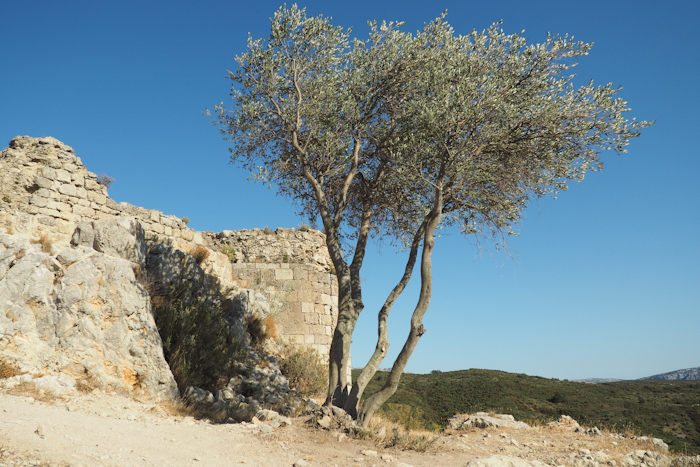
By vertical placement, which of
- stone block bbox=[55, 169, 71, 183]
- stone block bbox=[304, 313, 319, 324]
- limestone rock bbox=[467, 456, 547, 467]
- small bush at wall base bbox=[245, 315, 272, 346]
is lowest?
limestone rock bbox=[467, 456, 547, 467]

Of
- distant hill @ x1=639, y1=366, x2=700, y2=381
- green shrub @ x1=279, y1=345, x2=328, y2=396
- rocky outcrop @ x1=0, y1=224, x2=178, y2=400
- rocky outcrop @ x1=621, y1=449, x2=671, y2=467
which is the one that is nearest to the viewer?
rocky outcrop @ x1=0, y1=224, x2=178, y2=400

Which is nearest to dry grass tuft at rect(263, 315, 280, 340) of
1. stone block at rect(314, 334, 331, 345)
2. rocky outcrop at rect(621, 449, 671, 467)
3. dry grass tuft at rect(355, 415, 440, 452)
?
stone block at rect(314, 334, 331, 345)

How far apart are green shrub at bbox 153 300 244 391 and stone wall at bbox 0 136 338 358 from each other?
2762 mm

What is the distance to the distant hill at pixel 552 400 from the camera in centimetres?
3030

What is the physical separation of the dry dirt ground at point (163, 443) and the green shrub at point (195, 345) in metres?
1.77

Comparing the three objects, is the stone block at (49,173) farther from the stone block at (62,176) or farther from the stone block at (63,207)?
the stone block at (63,207)

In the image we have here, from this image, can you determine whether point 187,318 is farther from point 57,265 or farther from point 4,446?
point 4,446

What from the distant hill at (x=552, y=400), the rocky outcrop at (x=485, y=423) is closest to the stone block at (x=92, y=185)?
the rocky outcrop at (x=485, y=423)

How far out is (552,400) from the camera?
3622 cm

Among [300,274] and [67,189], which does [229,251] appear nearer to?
[300,274]

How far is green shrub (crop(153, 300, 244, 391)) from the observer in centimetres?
1085

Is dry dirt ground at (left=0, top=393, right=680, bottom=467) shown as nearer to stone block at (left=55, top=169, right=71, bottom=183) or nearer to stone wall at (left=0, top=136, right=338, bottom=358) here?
stone wall at (left=0, top=136, right=338, bottom=358)

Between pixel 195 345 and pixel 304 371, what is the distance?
413 centimetres

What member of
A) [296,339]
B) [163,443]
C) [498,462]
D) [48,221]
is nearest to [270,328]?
[296,339]
